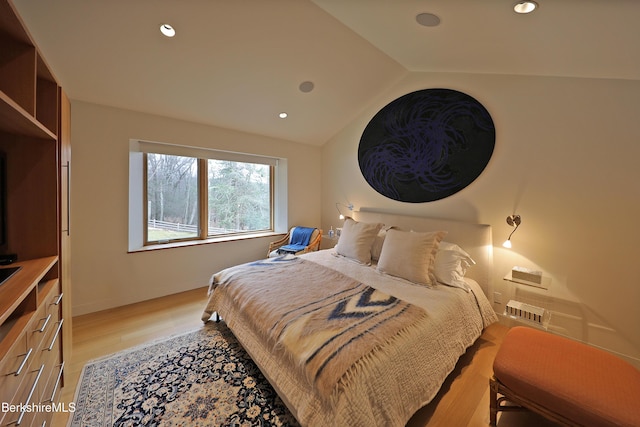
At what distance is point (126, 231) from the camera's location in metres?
2.88

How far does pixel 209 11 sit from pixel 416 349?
2.79 meters

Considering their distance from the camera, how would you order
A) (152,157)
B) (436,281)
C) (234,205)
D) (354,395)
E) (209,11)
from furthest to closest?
(234,205)
(152,157)
(436,281)
(209,11)
(354,395)

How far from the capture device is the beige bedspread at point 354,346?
1.19 m

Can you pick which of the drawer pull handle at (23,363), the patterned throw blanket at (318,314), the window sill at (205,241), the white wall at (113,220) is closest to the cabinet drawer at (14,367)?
the drawer pull handle at (23,363)

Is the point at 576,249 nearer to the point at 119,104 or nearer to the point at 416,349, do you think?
the point at 416,349

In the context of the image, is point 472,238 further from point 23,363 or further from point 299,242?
point 23,363

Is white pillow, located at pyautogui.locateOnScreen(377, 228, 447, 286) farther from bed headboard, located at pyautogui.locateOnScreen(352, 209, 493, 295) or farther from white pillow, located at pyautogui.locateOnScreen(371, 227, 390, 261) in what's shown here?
bed headboard, located at pyautogui.locateOnScreen(352, 209, 493, 295)

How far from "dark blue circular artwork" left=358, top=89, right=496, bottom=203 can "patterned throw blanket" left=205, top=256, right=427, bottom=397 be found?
1625 millimetres

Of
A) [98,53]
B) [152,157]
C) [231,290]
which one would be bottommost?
[231,290]

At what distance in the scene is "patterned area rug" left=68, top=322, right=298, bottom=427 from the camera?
150cm

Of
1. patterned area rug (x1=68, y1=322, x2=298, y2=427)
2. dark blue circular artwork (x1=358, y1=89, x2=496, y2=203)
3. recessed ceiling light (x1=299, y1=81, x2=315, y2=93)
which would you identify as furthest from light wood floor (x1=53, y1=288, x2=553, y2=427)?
recessed ceiling light (x1=299, y1=81, x2=315, y2=93)

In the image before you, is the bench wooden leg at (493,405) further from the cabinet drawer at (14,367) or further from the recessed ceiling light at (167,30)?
the recessed ceiling light at (167,30)

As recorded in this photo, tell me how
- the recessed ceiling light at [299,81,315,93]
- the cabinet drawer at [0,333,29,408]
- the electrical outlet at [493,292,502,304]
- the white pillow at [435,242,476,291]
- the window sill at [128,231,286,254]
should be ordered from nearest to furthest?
the cabinet drawer at [0,333,29,408]
the white pillow at [435,242,476,291]
the electrical outlet at [493,292,502,304]
the recessed ceiling light at [299,81,315,93]
the window sill at [128,231,286,254]

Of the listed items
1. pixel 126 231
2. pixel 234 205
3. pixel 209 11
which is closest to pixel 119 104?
pixel 126 231
